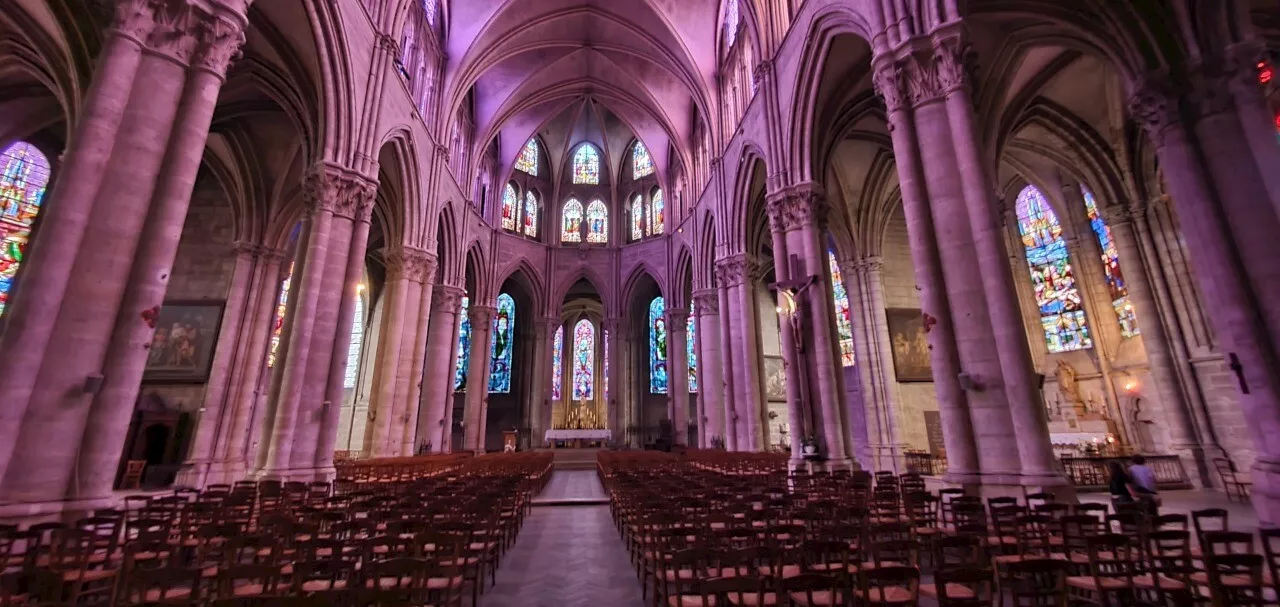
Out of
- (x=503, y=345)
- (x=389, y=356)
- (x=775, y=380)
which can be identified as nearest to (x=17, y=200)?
(x=389, y=356)

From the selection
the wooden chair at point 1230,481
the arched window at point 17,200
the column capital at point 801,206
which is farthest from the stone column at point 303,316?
the wooden chair at point 1230,481

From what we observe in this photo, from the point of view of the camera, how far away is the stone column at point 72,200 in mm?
6004

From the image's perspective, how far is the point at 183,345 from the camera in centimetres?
1748

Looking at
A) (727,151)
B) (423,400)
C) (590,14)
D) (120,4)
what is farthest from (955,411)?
(590,14)

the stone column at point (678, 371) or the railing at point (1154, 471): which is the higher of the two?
the stone column at point (678, 371)

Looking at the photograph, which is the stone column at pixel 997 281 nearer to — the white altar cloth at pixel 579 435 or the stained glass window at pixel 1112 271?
the stained glass window at pixel 1112 271

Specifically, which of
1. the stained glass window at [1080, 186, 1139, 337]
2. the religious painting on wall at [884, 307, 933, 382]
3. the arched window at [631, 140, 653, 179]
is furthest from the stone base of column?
the arched window at [631, 140, 653, 179]

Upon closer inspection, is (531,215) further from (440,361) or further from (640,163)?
(440,361)

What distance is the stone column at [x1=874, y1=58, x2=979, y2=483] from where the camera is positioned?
7.83m

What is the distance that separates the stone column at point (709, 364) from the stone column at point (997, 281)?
50.5 ft

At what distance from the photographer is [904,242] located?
22562 millimetres

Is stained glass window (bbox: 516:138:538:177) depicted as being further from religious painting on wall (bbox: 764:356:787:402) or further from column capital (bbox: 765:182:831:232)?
column capital (bbox: 765:182:831:232)

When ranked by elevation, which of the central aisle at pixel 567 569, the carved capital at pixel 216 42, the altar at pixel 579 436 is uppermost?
the carved capital at pixel 216 42

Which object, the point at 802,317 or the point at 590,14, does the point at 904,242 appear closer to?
the point at 802,317
